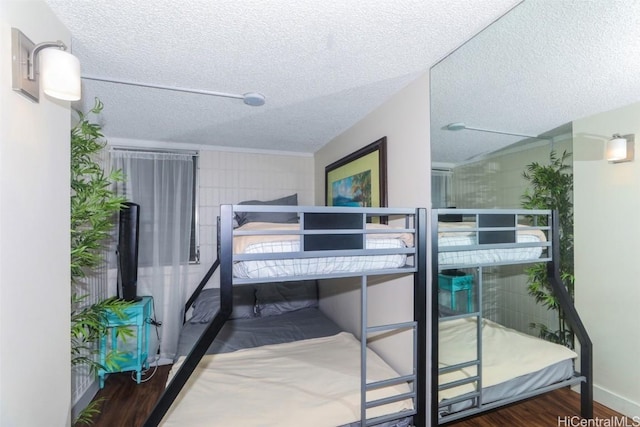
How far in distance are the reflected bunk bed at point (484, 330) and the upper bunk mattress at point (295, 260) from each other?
28cm

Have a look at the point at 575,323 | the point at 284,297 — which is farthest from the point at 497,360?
the point at 284,297

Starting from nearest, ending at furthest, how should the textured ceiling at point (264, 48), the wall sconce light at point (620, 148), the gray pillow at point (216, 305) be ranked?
the wall sconce light at point (620, 148) → the textured ceiling at point (264, 48) → the gray pillow at point (216, 305)

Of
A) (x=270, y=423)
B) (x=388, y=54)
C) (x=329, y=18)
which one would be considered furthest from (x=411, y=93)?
(x=270, y=423)

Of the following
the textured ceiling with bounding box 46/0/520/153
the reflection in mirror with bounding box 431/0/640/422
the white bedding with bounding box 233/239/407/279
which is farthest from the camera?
the white bedding with bounding box 233/239/407/279

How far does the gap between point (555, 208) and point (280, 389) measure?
1.67 metres

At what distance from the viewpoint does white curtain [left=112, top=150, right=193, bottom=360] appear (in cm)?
290

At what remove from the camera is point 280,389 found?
5.49 feet

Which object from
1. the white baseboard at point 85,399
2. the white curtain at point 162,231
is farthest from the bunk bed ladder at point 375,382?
the white curtain at point 162,231

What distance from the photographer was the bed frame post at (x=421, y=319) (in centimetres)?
151

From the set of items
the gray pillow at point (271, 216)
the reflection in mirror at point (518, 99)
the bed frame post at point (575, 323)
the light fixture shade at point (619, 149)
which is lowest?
the bed frame post at point (575, 323)

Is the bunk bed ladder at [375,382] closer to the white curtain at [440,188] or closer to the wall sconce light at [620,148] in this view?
the white curtain at [440,188]

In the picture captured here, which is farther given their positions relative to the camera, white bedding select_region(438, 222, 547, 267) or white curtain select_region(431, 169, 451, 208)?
white curtain select_region(431, 169, 451, 208)

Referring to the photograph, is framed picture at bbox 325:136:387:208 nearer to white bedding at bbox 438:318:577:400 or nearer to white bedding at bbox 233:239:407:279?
white bedding at bbox 233:239:407:279

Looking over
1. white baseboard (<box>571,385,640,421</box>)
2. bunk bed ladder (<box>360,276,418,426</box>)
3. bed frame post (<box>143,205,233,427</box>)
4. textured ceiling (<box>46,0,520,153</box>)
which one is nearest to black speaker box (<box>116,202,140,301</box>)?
textured ceiling (<box>46,0,520,153</box>)
